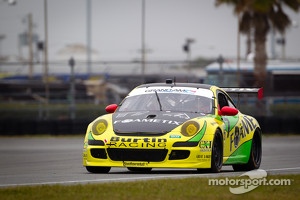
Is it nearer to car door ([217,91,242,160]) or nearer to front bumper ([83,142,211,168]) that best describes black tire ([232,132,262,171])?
car door ([217,91,242,160])

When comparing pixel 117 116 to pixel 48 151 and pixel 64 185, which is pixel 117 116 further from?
pixel 48 151

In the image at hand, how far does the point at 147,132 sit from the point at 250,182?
1963 millimetres

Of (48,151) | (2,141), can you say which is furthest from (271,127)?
(48,151)

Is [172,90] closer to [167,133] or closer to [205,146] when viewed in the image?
[167,133]

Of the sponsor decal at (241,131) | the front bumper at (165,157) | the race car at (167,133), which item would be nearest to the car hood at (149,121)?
the race car at (167,133)

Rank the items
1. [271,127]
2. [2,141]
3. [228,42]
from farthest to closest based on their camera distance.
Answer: [228,42] → [271,127] → [2,141]

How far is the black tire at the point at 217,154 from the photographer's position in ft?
40.2

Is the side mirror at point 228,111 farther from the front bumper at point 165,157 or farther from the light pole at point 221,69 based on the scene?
the light pole at point 221,69

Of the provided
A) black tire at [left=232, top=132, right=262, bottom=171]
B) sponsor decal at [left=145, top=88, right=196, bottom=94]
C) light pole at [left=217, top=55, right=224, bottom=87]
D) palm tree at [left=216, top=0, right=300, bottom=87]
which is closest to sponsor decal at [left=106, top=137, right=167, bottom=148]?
sponsor decal at [left=145, top=88, right=196, bottom=94]

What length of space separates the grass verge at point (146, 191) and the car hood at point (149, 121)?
160 centimetres

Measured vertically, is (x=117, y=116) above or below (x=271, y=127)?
above

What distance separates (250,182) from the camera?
10.6 meters

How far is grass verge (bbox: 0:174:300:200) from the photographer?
9.33m

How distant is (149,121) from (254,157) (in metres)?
2.48
